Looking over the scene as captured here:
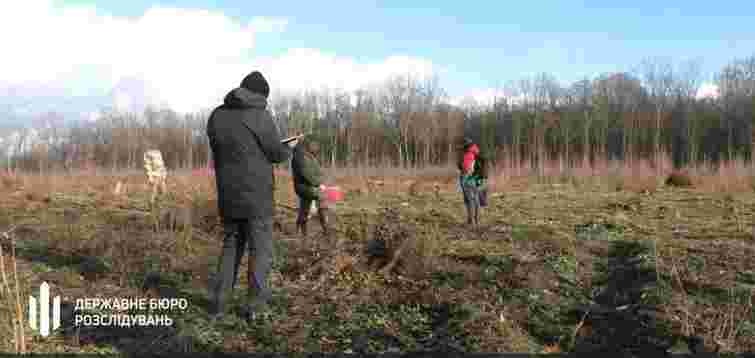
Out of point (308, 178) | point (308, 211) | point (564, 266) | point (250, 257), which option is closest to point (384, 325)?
point (250, 257)

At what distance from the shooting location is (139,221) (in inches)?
387

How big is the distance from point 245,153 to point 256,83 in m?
0.50

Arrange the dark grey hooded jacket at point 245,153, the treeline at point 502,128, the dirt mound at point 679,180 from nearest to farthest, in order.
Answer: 1. the dark grey hooded jacket at point 245,153
2. the dirt mound at point 679,180
3. the treeline at point 502,128

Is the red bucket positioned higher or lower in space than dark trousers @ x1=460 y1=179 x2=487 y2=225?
higher

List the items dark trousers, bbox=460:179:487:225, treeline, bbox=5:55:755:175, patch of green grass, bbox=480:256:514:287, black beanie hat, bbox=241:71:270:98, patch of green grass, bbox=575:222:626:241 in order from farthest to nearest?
treeline, bbox=5:55:755:175
dark trousers, bbox=460:179:487:225
patch of green grass, bbox=575:222:626:241
patch of green grass, bbox=480:256:514:287
black beanie hat, bbox=241:71:270:98

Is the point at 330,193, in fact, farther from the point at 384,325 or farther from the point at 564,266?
the point at 384,325

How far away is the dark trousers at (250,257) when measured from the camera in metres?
4.43

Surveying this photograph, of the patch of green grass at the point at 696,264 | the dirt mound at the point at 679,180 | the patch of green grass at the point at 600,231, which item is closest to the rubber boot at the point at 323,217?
the patch of green grass at the point at 600,231

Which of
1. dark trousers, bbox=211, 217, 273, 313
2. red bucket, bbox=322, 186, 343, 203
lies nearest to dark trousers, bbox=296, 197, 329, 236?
red bucket, bbox=322, 186, 343, 203

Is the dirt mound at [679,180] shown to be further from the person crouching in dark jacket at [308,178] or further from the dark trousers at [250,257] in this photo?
the dark trousers at [250,257]

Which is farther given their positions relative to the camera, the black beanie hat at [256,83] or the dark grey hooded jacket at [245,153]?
the black beanie hat at [256,83]

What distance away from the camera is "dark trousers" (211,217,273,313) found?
4426 millimetres

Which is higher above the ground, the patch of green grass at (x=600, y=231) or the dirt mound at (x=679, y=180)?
the dirt mound at (x=679, y=180)

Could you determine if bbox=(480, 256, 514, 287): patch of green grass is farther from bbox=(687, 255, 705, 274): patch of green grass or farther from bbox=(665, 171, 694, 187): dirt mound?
bbox=(665, 171, 694, 187): dirt mound
